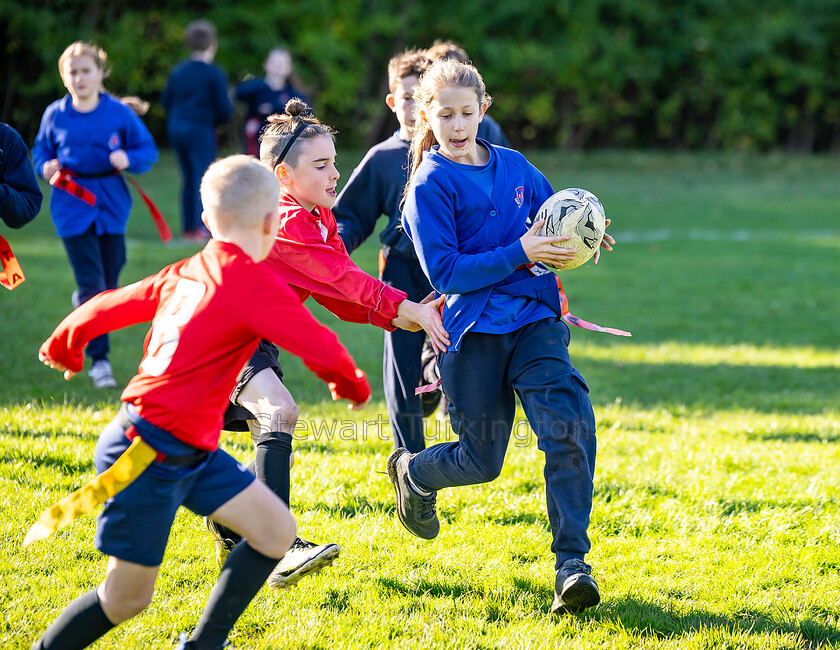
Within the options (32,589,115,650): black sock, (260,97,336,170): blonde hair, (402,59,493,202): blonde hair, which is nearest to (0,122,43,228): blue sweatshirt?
(260,97,336,170): blonde hair

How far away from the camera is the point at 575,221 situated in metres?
3.54

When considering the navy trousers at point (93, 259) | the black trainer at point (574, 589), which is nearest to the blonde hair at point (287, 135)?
the black trainer at point (574, 589)

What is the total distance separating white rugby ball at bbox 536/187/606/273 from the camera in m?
3.53

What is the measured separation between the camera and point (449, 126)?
363cm

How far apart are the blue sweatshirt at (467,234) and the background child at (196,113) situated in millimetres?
9123

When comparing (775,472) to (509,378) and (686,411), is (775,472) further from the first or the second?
(509,378)

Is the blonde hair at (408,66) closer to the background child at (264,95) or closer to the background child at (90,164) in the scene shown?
the background child at (90,164)

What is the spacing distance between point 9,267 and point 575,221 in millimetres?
2648

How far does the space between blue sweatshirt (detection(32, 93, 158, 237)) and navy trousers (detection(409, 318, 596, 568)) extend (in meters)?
3.62

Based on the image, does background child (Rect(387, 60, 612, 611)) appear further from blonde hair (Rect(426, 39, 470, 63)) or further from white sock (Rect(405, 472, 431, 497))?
blonde hair (Rect(426, 39, 470, 63))

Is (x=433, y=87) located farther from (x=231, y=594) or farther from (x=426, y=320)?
(x=231, y=594)

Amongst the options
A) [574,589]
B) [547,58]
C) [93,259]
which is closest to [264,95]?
[93,259]

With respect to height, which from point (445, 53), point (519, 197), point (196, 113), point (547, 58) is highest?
point (547, 58)

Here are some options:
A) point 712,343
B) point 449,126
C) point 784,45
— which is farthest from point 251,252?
point 784,45
